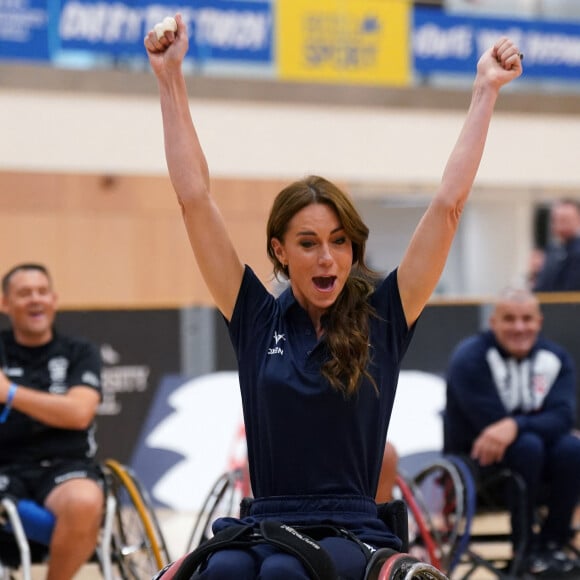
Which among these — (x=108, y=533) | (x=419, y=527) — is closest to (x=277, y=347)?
(x=108, y=533)

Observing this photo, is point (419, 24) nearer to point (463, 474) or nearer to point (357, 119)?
point (357, 119)

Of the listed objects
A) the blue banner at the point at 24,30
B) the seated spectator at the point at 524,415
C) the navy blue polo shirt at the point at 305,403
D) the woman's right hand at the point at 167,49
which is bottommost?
the seated spectator at the point at 524,415

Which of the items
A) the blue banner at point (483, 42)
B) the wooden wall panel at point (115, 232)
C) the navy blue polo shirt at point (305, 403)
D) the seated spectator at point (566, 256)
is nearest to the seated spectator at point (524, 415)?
the navy blue polo shirt at point (305, 403)

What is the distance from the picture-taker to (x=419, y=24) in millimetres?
11648

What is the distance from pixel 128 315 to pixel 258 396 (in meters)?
4.50

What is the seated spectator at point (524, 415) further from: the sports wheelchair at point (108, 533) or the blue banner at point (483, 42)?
the blue banner at point (483, 42)

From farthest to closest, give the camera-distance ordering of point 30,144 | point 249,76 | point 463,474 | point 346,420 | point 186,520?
point 249,76
point 30,144
point 186,520
point 463,474
point 346,420

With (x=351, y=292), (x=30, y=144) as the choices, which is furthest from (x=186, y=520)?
(x=30, y=144)

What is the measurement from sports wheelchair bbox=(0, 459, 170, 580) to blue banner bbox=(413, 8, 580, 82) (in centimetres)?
799

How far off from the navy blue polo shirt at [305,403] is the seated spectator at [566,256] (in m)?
5.66

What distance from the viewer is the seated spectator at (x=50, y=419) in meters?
4.29

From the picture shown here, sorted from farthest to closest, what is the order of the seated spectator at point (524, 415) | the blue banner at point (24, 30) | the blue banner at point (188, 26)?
the blue banner at point (188, 26) < the blue banner at point (24, 30) < the seated spectator at point (524, 415)

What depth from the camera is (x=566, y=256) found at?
815cm

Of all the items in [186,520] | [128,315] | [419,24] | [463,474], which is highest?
[419,24]
